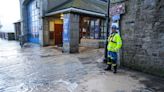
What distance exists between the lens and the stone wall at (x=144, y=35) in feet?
17.7

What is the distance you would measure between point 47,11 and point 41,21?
1.10 m

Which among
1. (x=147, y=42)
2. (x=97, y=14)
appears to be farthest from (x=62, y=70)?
(x=97, y=14)

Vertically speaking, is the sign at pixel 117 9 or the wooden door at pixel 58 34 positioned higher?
the sign at pixel 117 9

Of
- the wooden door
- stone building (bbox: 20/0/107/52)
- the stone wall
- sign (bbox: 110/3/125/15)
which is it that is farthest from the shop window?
the stone wall

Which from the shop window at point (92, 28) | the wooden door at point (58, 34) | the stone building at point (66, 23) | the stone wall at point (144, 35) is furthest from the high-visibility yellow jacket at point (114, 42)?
the wooden door at point (58, 34)

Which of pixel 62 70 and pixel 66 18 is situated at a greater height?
pixel 66 18

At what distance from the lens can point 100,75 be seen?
5.73 m

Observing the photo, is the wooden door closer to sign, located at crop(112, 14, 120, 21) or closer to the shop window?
the shop window

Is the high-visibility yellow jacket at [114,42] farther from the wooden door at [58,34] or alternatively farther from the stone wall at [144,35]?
the wooden door at [58,34]

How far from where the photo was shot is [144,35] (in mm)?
5871

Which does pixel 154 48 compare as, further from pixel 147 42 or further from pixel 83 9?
pixel 83 9

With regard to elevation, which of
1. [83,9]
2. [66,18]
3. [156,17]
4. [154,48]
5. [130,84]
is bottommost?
[130,84]

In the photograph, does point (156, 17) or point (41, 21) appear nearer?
point (156, 17)

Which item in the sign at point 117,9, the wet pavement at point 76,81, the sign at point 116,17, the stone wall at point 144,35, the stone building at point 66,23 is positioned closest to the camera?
the wet pavement at point 76,81
